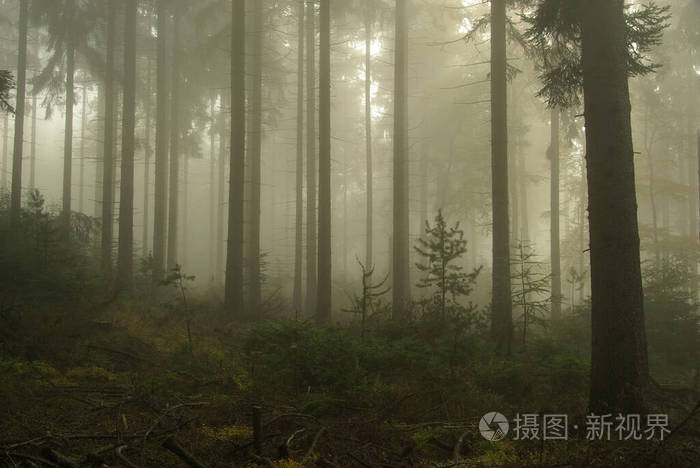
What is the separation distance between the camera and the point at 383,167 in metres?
32.6

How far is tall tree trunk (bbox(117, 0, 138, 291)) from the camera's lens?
50.8 ft

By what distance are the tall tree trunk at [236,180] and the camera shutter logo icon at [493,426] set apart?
8.90 m

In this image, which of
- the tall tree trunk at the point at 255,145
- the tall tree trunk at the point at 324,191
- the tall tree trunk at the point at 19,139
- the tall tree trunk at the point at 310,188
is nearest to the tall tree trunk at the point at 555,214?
the tall tree trunk at the point at 324,191

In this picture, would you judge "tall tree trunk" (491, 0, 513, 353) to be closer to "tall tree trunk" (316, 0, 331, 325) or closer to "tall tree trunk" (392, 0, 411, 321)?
"tall tree trunk" (392, 0, 411, 321)

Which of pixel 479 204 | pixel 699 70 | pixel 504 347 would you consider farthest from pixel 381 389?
pixel 699 70

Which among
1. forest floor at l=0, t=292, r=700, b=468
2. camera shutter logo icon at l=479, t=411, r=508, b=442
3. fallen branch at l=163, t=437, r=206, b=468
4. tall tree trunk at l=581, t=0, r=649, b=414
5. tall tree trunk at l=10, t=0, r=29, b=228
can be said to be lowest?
camera shutter logo icon at l=479, t=411, r=508, b=442

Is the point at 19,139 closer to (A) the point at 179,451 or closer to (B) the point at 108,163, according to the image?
(B) the point at 108,163

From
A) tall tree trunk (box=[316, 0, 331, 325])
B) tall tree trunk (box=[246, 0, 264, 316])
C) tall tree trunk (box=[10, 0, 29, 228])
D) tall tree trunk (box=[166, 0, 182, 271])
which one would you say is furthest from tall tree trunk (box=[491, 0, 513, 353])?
tall tree trunk (box=[10, 0, 29, 228])

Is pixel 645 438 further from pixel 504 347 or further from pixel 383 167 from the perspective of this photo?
pixel 383 167

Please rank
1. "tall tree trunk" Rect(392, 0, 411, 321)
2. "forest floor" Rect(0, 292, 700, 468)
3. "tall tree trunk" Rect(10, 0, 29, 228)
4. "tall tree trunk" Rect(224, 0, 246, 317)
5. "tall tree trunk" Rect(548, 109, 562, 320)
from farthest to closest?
"tall tree trunk" Rect(548, 109, 562, 320) → "tall tree trunk" Rect(10, 0, 29, 228) → "tall tree trunk" Rect(392, 0, 411, 321) → "tall tree trunk" Rect(224, 0, 246, 317) → "forest floor" Rect(0, 292, 700, 468)

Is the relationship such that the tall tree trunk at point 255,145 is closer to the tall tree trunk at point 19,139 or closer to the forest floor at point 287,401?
the forest floor at point 287,401

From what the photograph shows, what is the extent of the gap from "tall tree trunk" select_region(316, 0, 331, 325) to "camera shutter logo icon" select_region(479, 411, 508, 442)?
7644 mm

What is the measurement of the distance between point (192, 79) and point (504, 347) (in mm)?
17964

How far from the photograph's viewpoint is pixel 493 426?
580 centimetres
